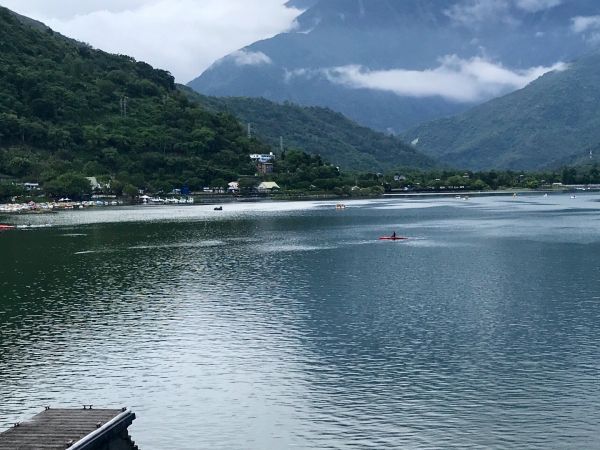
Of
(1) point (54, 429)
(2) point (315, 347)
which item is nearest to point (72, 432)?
(1) point (54, 429)

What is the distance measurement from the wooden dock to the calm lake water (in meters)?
4.86

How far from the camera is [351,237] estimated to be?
150m

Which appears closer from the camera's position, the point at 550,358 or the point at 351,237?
the point at 550,358

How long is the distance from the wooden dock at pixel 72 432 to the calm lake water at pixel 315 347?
4.86 metres

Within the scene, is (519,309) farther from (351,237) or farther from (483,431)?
(351,237)

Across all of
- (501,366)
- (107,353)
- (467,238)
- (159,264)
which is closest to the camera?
(501,366)

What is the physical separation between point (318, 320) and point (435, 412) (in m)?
25.4

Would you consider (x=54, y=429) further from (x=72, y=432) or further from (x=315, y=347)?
(x=315, y=347)

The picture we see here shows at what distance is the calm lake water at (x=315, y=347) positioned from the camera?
40.1 meters

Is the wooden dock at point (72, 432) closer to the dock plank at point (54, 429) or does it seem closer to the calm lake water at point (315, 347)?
the dock plank at point (54, 429)

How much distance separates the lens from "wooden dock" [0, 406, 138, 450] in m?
30.3

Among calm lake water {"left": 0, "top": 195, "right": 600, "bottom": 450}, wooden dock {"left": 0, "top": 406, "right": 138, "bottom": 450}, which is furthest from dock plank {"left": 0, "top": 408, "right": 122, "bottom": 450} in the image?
calm lake water {"left": 0, "top": 195, "right": 600, "bottom": 450}

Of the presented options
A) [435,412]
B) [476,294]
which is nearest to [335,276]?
[476,294]

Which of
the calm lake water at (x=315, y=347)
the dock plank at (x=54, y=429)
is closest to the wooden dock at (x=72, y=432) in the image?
the dock plank at (x=54, y=429)
